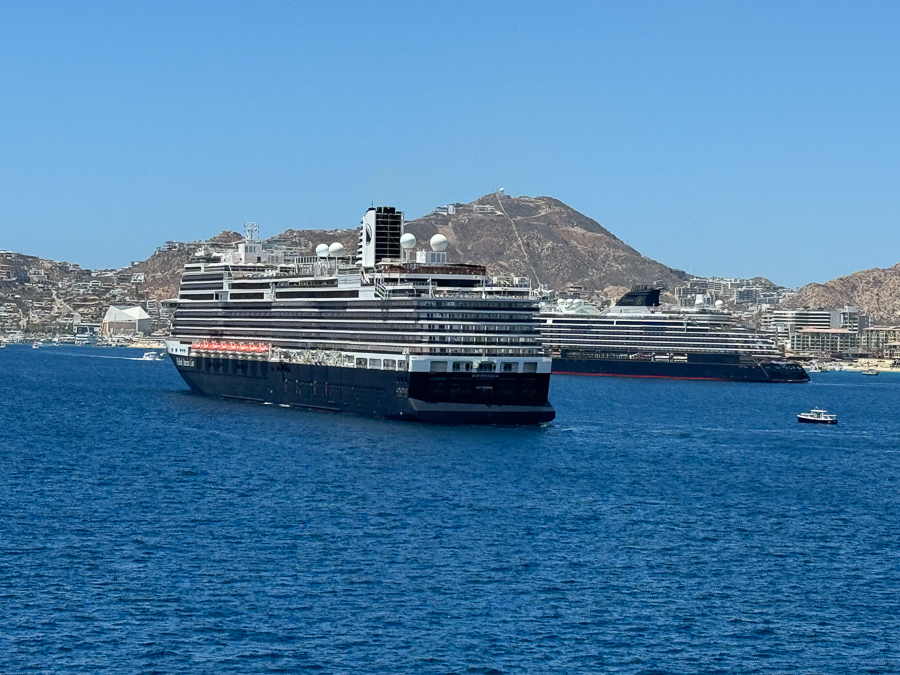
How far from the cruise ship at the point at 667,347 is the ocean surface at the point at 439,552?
318ft

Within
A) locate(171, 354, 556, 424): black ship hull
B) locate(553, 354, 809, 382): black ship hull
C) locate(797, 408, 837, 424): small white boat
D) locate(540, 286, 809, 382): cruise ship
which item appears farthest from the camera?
locate(540, 286, 809, 382): cruise ship

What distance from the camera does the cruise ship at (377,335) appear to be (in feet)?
269

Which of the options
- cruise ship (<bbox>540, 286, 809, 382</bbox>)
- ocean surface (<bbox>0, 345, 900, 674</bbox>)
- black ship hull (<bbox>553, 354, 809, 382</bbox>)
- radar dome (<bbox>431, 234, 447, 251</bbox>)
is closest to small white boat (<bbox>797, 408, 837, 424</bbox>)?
ocean surface (<bbox>0, 345, 900, 674</bbox>)

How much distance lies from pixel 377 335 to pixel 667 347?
103222mm

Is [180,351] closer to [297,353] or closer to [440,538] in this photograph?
[297,353]

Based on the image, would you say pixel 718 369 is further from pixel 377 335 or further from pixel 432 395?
pixel 432 395

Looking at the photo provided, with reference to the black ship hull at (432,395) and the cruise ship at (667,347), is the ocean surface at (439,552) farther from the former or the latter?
the cruise ship at (667,347)

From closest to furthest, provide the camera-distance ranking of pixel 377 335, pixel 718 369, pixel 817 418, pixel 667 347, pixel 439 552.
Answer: pixel 439 552, pixel 377 335, pixel 817 418, pixel 718 369, pixel 667 347

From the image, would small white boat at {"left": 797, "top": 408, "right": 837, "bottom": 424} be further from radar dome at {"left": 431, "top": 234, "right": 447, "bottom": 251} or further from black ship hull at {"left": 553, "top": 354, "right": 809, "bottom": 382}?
black ship hull at {"left": 553, "top": 354, "right": 809, "bottom": 382}

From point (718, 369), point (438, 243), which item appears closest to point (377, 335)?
point (438, 243)

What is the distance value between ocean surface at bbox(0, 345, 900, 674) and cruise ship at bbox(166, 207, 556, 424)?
8.82 feet

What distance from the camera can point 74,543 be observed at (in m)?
47.2

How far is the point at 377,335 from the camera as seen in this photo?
87.6 metres

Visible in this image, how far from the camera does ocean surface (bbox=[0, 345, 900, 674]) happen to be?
36094mm
